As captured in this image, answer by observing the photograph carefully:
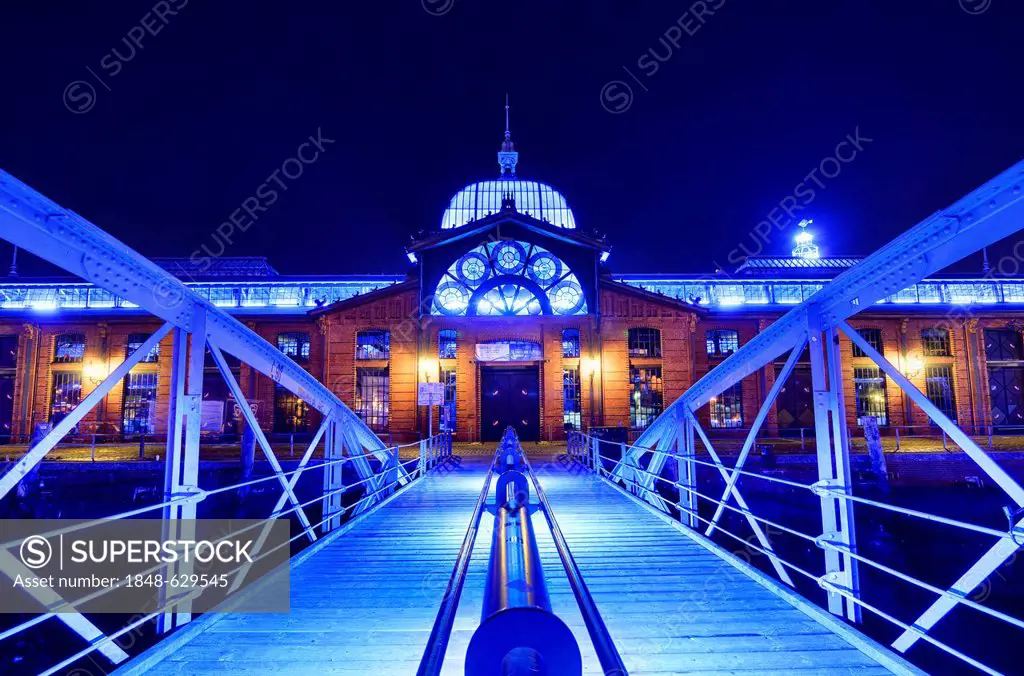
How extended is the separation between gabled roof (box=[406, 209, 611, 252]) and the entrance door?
543 centimetres

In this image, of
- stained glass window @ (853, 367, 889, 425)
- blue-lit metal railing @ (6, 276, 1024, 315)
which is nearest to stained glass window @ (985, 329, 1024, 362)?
blue-lit metal railing @ (6, 276, 1024, 315)

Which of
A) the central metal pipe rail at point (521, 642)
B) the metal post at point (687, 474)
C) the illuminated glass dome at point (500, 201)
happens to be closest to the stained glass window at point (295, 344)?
the illuminated glass dome at point (500, 201)

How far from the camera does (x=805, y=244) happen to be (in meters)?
34.0

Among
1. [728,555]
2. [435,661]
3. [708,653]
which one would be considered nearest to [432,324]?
[728,555]

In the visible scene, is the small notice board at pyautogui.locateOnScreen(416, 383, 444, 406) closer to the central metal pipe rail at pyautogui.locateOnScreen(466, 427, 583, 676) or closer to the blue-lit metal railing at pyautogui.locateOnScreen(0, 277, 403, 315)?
the blue-lit metal railing at pyautogui.locateOnScreen(0, 277, 403, 315)

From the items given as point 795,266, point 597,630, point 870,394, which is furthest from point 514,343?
point 597,630

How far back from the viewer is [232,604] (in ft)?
16.3

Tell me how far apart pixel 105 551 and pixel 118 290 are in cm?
1586

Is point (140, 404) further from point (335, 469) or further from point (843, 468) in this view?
point (843, 468)

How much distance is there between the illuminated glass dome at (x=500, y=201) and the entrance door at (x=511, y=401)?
32.6 ft

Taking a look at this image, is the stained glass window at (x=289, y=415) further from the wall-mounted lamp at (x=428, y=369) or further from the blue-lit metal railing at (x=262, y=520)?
the wall-mounted lamp at (x=428, y=369)

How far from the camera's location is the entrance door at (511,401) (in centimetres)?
2355

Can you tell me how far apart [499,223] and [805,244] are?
21.1 m

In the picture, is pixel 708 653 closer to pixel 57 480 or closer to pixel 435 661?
pixel 435 661
